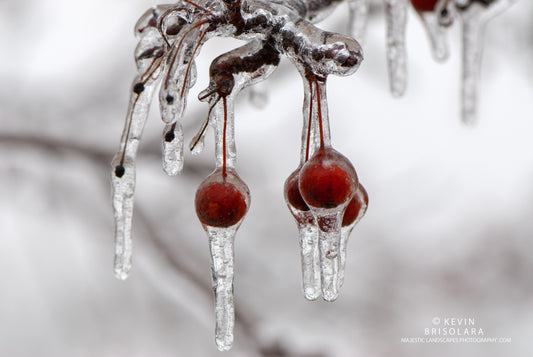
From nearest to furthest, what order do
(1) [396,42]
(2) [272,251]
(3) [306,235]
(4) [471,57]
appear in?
(3) [306,235] < (1) [396,42] < (4) [471,57] < (2) [272,251]

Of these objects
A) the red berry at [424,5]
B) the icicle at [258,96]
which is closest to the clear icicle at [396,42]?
the red berry at [424,5]

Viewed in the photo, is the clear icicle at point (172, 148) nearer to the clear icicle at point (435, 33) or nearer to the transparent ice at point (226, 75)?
the transparent ice at point (226, 75)

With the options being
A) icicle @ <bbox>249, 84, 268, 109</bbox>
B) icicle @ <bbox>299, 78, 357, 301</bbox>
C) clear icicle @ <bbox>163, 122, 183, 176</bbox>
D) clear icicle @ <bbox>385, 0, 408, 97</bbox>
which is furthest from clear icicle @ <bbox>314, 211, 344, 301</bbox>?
icicle @ <bbox>249, 84, 268, 109</bbox>

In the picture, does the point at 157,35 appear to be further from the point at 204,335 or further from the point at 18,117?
the point at 204,335

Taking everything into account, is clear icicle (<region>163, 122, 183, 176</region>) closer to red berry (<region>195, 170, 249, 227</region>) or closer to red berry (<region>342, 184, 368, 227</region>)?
red berry (<region>195, 170, 249, 227</region>)

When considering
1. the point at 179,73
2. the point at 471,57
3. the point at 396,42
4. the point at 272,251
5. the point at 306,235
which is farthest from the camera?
the point at 272,251

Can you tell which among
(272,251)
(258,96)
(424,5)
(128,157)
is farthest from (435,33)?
(272,251)

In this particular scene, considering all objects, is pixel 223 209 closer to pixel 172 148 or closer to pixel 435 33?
pixel 172 148
